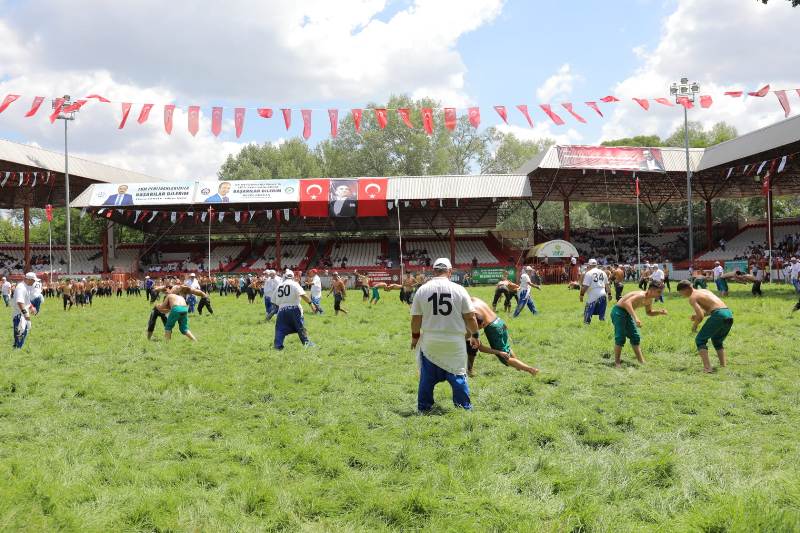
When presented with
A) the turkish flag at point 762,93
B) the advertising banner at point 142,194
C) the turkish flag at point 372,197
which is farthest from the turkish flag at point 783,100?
the advertising banner at point 142,194

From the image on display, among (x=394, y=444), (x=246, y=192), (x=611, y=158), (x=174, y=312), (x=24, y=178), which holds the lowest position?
(x=394, y=444)

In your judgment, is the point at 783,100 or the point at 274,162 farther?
the point at 274,162

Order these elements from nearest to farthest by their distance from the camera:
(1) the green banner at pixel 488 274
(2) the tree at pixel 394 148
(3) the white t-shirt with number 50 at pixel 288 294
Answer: (3) the white t-shirt with number 50 at pixel 288 294 → (1) the green banner at pixel 488 274 → (2) the tree at pixel 394 148

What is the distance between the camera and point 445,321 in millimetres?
6297

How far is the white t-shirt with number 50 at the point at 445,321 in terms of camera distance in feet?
20.6

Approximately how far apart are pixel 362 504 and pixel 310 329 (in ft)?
35.0

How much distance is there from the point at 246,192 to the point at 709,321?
34.2m

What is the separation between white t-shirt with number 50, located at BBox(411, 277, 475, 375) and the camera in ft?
20.6

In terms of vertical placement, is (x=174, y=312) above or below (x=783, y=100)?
below

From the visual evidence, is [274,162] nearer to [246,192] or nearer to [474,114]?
[246,192]

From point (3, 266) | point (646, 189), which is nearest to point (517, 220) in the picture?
point (646, 189)

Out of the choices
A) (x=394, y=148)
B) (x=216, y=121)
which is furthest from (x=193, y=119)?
(x=394, y=148)

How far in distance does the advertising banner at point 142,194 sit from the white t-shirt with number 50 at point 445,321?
35.7 metres

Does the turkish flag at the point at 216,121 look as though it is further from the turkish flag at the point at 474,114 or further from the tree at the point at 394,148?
the tree at the point at 394,148
